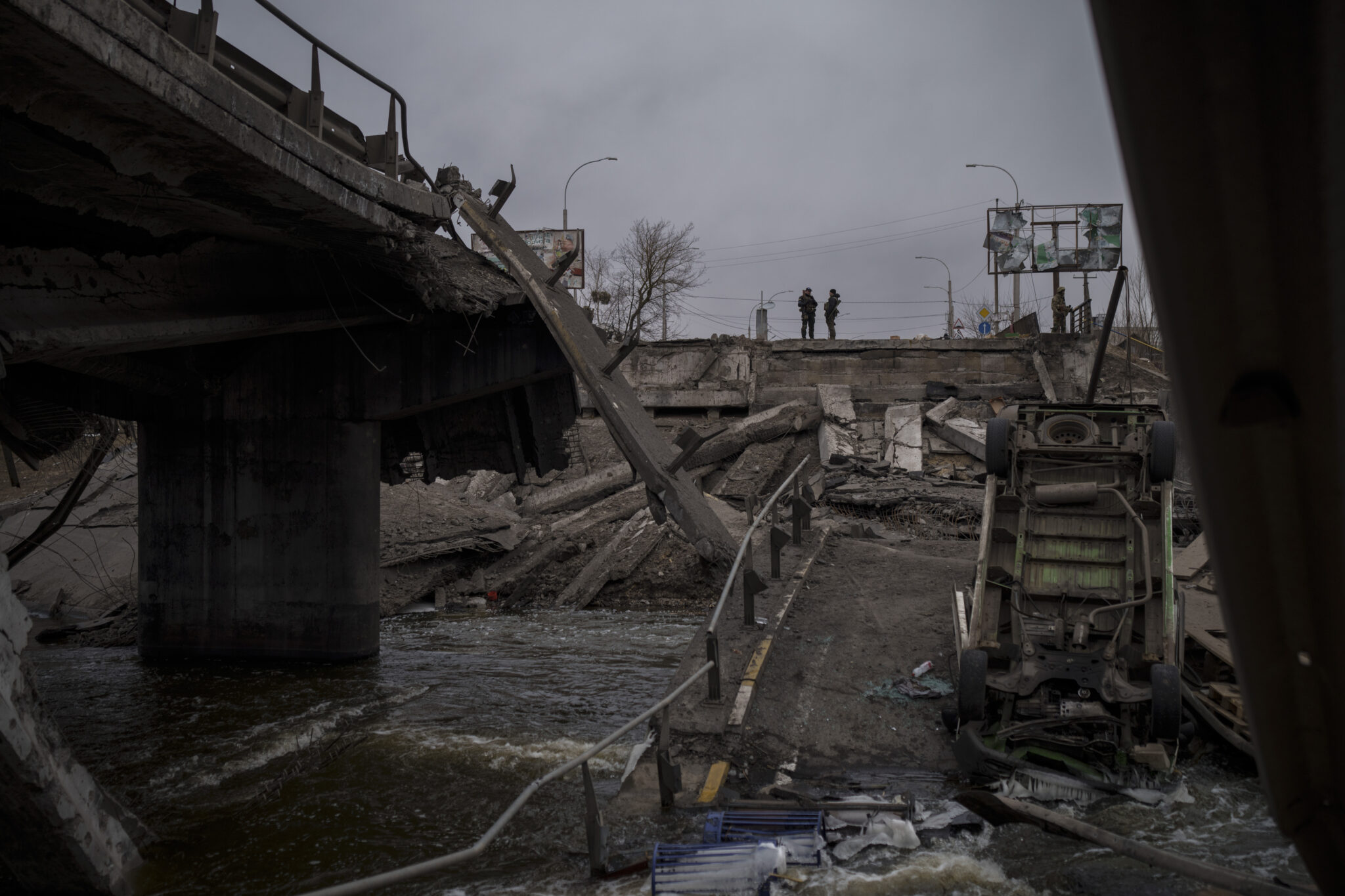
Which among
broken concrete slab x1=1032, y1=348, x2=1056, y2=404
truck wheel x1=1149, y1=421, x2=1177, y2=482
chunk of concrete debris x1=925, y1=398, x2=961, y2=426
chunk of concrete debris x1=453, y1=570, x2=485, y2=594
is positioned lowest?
chunk of concrete debris x1=453, y1=570, x2=485, y2=594

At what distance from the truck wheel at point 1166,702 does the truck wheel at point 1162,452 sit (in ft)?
8.20

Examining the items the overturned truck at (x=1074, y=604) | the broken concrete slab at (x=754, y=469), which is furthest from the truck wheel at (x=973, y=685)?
the broken concrete slab at (x=754, y=469)

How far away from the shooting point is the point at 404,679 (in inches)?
466

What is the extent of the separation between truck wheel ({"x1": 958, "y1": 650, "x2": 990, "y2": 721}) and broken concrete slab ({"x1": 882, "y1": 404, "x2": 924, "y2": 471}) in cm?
1502

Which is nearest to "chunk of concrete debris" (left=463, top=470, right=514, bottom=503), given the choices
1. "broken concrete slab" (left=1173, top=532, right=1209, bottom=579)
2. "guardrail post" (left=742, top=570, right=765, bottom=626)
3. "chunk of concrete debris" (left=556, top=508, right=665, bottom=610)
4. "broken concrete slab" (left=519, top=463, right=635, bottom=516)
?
"broken concrete slab" (left=519, top=463, right=635, bottom=516)

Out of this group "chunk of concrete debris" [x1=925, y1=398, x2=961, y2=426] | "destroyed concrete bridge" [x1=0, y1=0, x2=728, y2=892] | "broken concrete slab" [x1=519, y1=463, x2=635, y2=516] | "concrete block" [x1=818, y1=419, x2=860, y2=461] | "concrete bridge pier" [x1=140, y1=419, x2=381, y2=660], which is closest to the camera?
"destroyed concrete bridge" [x1=0, y1=0, x2=728, y2=892]

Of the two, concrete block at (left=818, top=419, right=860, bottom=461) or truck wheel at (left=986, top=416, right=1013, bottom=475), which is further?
concrete block at (left=818, top=419, right=860, bottom=461)

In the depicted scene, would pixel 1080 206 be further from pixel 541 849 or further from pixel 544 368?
pixel 541 849

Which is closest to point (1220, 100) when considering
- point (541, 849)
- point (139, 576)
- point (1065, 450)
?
point (541, 849)

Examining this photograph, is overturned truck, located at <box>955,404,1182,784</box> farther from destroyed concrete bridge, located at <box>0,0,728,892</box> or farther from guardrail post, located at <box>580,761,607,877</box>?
destroyed concrete bridge, located at <box>0,0,728,892</box>

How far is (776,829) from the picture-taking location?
5723 mm

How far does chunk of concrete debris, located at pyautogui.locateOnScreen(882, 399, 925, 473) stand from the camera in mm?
22766

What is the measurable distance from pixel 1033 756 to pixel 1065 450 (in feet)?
11.4

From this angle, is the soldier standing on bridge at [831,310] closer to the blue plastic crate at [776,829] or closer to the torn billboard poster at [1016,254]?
the torn billboard poster at [1016,254]
